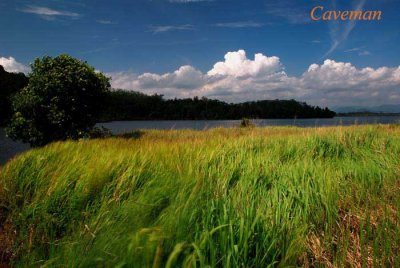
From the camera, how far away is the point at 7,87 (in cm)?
7138

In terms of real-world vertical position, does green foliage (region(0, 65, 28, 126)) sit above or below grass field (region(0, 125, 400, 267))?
above

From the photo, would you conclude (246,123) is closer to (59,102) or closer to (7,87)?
(59,102)

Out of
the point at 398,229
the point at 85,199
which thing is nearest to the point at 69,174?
the point at 85,199

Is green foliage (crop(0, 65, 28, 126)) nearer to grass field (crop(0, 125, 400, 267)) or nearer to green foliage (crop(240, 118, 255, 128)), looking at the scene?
green foliage (crop(240, 118, 255, 128))

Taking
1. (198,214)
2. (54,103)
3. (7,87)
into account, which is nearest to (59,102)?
(54,103)

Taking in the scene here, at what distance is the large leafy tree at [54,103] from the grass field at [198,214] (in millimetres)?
9672

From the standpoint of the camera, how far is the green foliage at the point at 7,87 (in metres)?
67.5

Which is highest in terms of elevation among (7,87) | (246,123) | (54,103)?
(7,87)

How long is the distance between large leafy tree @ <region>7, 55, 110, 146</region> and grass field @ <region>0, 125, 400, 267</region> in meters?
9.67

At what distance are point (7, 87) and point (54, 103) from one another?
66596 mm

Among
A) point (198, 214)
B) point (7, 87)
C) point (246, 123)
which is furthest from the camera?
point (7, 87)

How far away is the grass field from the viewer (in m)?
2.48

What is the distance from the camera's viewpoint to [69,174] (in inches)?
206

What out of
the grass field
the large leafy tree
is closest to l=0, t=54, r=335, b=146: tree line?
the large leafy tree
